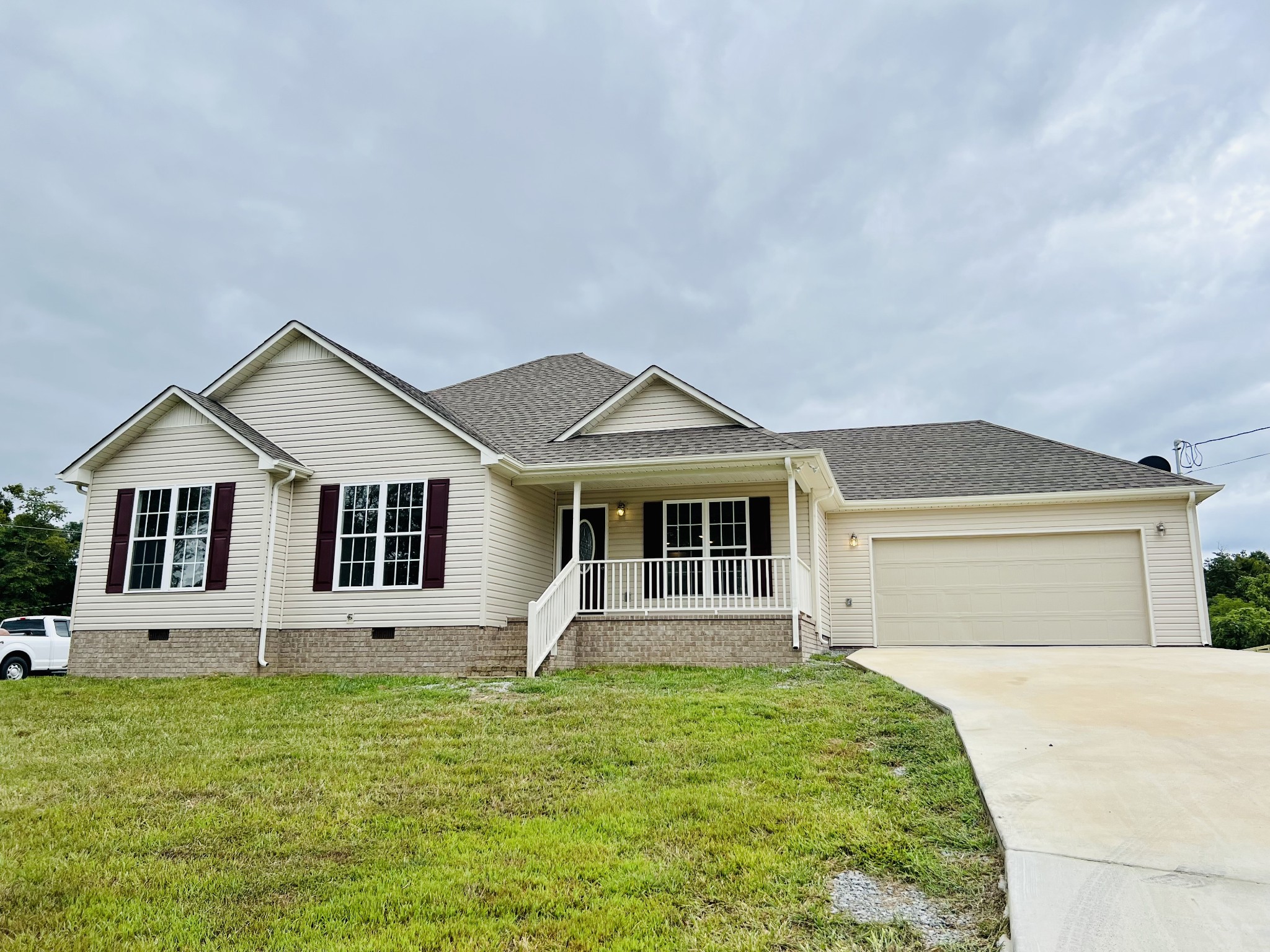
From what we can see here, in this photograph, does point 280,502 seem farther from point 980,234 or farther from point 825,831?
point 980,234

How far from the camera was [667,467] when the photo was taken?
12422 millimetres

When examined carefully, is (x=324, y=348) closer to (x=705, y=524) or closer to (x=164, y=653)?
(x=164, y=653)

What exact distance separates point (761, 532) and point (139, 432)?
10067 mm

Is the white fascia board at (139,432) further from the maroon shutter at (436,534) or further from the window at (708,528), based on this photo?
the window at (708,528)

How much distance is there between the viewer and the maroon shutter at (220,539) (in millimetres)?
12625

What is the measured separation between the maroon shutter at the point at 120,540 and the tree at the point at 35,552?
67.4ft

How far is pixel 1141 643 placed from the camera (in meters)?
14.0

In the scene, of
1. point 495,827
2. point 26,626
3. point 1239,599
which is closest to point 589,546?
point 495,827

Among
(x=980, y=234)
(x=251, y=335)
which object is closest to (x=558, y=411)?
(x=980, y=234)

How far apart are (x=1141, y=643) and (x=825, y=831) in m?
12.4

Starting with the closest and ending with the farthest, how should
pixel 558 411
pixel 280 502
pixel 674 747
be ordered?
pixel 674 747 < pixel 280 502 < pixel 558 411

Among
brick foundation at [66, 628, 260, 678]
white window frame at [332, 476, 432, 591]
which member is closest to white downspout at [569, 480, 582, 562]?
white window frame at [332, 476, 432, 591]

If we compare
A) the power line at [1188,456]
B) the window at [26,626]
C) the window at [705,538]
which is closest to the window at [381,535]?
the window at [705,538]

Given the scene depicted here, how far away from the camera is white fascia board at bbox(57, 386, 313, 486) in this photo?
42.3 ft
